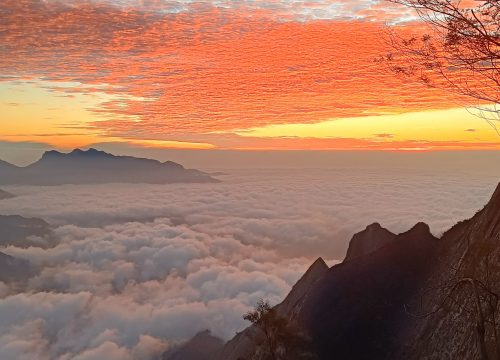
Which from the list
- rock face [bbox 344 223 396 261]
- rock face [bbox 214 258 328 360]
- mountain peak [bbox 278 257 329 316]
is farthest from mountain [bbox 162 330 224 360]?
rock face [bbox 344 223 396 261]

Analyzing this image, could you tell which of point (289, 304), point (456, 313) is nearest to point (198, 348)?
point (289, 304)

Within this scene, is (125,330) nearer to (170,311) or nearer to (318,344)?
(170,311)

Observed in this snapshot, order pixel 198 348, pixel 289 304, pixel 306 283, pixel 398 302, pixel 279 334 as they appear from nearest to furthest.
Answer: pixel 279 334, pixel 398 302, pixel 306 283, pixel 289 304, pixel 198 348

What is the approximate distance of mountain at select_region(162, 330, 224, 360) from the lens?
123 metres

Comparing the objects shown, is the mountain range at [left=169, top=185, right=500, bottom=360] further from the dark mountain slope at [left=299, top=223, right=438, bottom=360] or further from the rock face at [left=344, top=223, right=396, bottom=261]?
the rock face at [left=344, top=223, right=396, bottom=261]

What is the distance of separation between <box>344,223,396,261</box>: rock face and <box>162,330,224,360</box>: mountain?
6876 cm

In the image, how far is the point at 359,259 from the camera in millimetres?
54469

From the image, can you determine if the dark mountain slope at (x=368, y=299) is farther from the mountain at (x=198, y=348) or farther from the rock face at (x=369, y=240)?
the mountain at (x=198, y=348)

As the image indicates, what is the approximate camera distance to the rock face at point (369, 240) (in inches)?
2457

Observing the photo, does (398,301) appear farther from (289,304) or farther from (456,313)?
(289,304)

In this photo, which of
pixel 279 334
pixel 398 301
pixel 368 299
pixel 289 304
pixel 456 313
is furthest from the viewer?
pixel 289 304

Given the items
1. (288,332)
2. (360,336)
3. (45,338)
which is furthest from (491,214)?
Answer: (45,338)

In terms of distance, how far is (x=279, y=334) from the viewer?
40.7 m

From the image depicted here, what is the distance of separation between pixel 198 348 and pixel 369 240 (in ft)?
283
